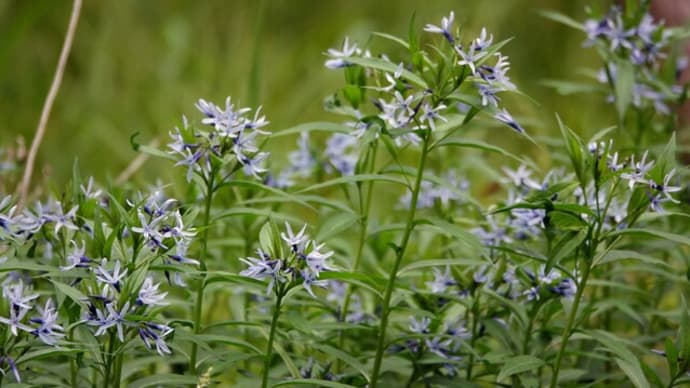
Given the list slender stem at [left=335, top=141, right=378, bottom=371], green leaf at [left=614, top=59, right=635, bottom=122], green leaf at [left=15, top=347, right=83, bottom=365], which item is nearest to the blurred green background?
green leaf at [left=614, top=59, right=635, bottom=122]

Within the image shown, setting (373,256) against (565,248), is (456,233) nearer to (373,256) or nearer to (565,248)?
(565,248)

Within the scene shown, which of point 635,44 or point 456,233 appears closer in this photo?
point 456,233

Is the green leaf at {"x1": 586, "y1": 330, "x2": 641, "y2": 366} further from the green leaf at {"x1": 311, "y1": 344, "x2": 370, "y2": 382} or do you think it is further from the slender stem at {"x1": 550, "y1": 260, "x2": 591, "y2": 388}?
the green leaf at {"x1": 311, "y1": 344, "x2": 370, "y2": 382}

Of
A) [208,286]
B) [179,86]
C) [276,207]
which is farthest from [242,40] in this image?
[208,286]

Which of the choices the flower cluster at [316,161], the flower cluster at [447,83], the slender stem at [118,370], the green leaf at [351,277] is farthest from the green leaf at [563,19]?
the slender stem at [118,370]

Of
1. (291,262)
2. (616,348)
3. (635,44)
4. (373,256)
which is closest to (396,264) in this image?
(291,262)

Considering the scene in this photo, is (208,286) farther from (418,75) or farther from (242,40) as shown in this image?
(242,40)

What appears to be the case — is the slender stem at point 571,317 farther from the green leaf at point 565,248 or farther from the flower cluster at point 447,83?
the flower cluster at point 447,83
